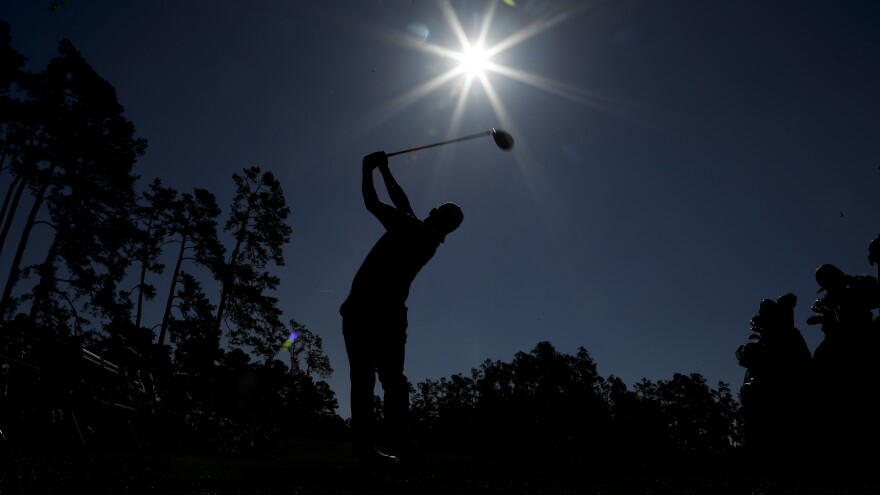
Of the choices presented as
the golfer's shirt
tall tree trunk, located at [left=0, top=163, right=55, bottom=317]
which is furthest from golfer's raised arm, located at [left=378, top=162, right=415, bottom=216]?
tall tree trunk, located at [left=0, top=163, right=55, bottom=317]

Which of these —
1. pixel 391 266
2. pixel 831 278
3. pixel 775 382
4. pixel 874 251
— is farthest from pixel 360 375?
pixel 874 251

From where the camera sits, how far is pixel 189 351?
86.1 ft

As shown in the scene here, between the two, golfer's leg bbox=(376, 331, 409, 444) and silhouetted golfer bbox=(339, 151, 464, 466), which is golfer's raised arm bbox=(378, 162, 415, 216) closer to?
silhouetted golfer bbox=(339, 151, 464, 466)

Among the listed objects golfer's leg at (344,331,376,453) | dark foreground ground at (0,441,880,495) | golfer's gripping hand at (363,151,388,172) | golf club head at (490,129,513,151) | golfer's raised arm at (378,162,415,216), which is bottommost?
dark foreground ground at (0,441,880,495)

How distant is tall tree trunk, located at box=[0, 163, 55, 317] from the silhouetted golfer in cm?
2010

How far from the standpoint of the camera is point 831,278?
167 inches

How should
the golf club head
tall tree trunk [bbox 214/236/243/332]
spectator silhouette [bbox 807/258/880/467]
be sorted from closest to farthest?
1. spectator silhouette [bbox 807/258/880/467]
2. the golf club head
3. tall tree trunk [bbox 214/236/243/332]

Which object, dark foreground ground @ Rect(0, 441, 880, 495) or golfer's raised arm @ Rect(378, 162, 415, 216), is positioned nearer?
dark foreground ground @ Rect(0, 441, 880, 495)

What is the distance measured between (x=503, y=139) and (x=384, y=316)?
376 centimetres

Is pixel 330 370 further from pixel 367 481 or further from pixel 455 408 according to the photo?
pixel 367 481

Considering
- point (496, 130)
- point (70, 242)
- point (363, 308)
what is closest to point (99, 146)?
point (70, 242)

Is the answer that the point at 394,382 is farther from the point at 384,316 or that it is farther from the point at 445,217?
the point at 445,217

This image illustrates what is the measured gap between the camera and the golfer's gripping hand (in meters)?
4.42

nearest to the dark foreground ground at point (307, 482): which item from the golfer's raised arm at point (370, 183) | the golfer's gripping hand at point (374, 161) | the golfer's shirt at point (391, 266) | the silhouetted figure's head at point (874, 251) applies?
the golfer's shirt at point (391, 266)
